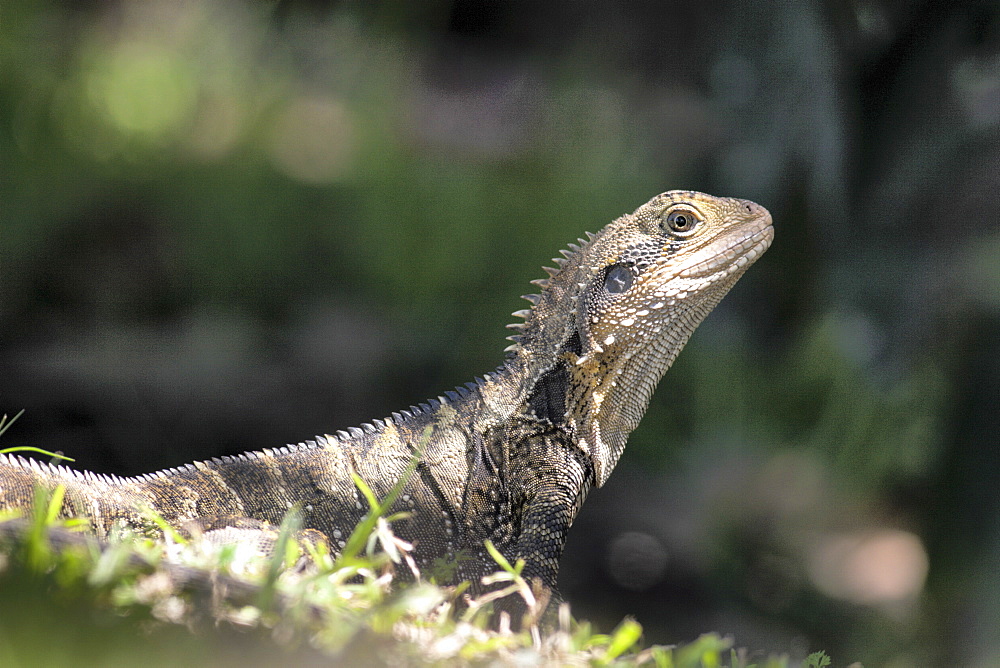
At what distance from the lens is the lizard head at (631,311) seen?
9.61 ft

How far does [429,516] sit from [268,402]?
2436 millimetres

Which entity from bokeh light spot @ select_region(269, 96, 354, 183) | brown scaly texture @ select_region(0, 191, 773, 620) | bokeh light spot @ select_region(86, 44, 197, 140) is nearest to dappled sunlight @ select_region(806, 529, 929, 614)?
brown scaly texture @ select_region(0, 191, 773, 620)

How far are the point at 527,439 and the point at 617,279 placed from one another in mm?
689

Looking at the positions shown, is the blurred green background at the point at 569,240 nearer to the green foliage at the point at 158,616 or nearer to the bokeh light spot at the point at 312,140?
the bokeh light spot at the point at 312,140

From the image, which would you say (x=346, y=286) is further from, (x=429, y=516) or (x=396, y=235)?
(x=429, y=516)

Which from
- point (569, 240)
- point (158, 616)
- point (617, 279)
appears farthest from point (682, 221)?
point (158, 616)

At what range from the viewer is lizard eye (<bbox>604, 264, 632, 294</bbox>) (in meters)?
2.97

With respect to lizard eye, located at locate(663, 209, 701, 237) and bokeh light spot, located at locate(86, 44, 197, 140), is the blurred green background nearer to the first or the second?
bokeh light spot, located at locate(86, 44, 197, 140)

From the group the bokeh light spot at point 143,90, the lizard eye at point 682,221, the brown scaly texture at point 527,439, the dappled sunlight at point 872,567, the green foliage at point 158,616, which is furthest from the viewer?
the bokeh light spot at point 143,90

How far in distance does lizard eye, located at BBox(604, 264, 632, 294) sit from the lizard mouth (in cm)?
19

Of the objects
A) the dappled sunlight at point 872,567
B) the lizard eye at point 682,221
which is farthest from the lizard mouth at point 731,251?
the dappled sunlight at point 872,567

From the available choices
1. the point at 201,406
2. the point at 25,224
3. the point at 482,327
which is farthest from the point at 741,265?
the point at 25,224

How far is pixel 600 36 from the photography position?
5141mm

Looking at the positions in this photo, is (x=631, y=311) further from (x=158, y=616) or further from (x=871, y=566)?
(x=871, y=566)
